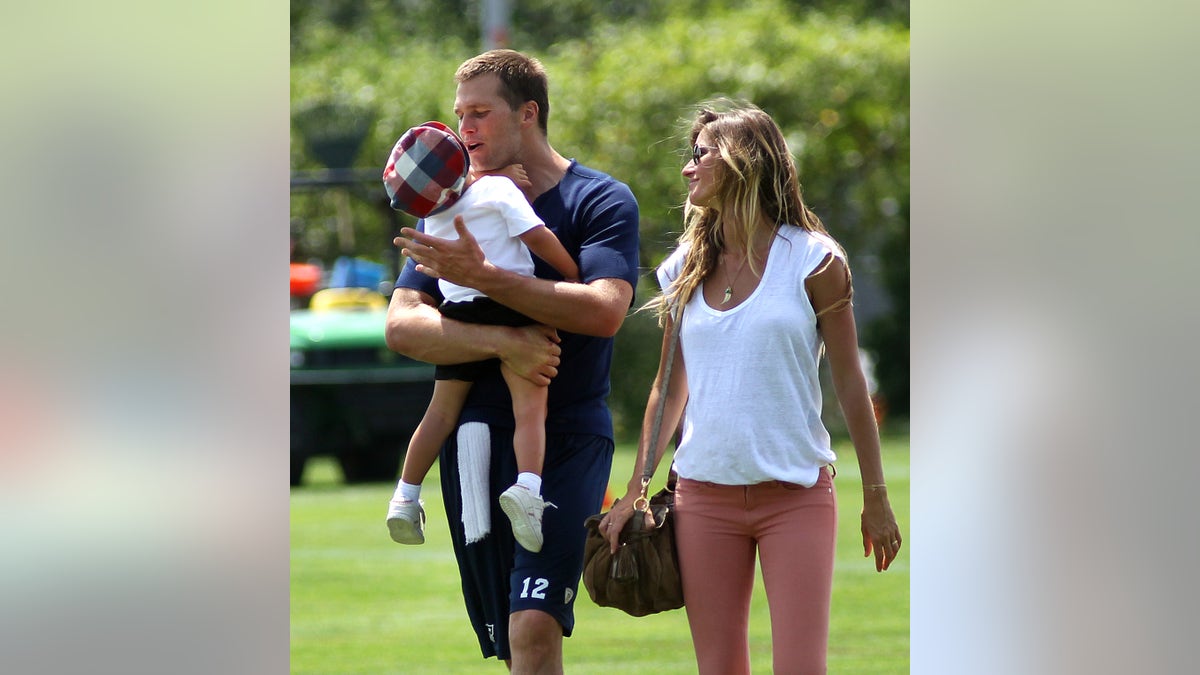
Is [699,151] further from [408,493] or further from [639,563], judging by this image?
[408,493]

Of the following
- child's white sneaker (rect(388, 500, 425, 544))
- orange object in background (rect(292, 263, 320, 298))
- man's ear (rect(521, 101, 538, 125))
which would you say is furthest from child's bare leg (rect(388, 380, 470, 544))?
orange object in background (rect(292, 263, 320, 298))

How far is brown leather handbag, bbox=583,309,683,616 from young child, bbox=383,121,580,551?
16 centimetres

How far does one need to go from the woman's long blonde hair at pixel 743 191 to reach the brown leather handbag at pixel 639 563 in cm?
52

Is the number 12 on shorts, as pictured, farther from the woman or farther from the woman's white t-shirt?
the woman's white t-shirt

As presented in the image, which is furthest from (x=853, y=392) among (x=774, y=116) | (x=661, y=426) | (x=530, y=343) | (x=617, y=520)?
(x=774, y=116)

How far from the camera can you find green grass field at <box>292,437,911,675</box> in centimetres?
778

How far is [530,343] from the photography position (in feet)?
13.8

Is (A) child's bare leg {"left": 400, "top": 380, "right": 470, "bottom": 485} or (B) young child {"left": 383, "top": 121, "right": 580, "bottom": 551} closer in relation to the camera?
(B) young child {"left": 383, "top": 121, "right": 580, "bottom": 551}
